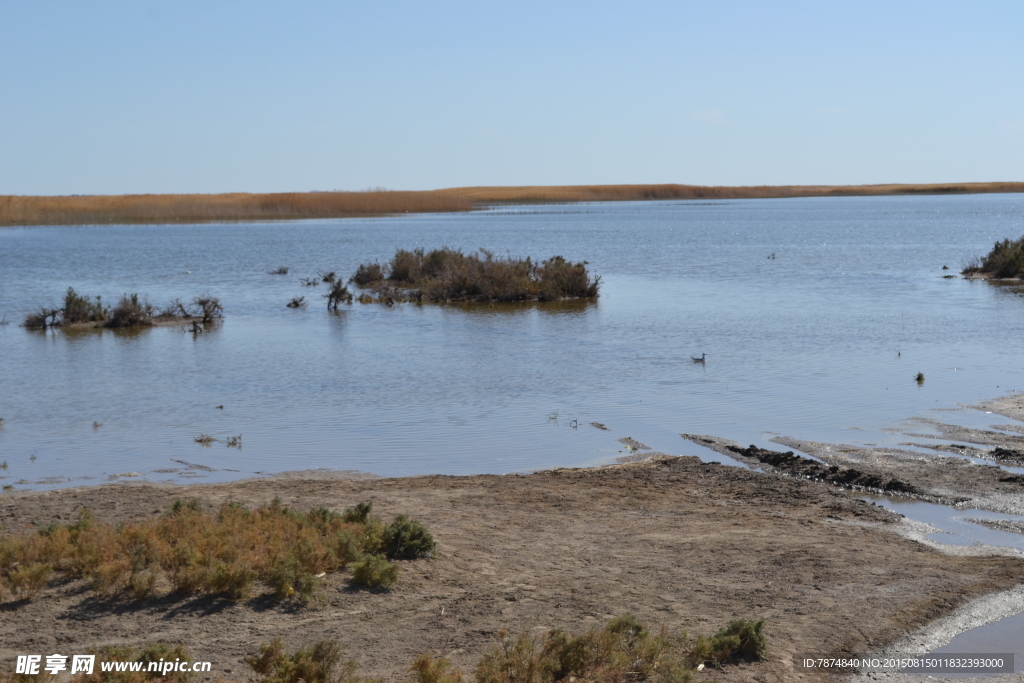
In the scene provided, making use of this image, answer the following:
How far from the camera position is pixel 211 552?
23.7 feet

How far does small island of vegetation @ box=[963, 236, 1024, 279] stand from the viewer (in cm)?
3681

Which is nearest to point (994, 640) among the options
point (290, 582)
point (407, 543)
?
point (407, 543)

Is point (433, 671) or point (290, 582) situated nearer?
point (433, 671)

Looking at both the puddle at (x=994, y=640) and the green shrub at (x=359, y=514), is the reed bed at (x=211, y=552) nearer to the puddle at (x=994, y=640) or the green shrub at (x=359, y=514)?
the green shrub at (x=359, y=514)

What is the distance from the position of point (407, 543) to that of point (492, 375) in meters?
10.6

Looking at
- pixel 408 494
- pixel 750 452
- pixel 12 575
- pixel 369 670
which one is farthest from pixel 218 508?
pixel 750 452

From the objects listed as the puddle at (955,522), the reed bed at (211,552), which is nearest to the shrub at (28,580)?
the reed bed at (211,552)

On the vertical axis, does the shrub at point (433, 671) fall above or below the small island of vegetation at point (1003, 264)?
below

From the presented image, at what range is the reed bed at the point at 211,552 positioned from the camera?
6.84 meters

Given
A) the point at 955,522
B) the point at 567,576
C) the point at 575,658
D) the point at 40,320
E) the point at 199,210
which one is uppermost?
the point at 199,210

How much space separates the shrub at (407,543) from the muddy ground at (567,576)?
0.39 ft

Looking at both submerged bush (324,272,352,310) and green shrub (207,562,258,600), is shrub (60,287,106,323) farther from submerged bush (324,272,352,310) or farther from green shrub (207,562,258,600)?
green shrub (207,562,258,600)

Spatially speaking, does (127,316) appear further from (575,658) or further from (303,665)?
(575,658)

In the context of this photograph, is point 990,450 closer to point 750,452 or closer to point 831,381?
point 750,452
